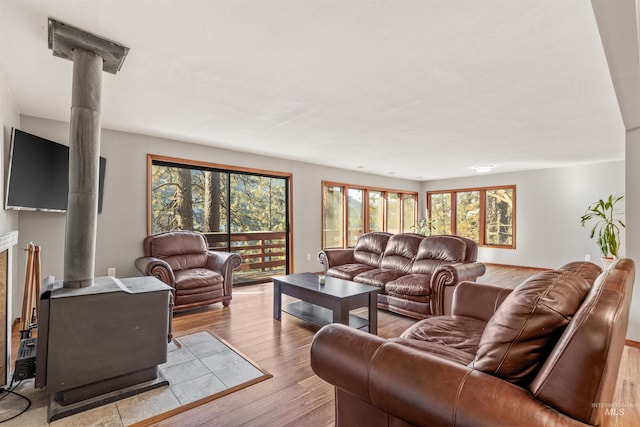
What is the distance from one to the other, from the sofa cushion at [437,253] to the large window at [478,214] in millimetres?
4643

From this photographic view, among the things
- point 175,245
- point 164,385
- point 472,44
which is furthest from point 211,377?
point 472,44

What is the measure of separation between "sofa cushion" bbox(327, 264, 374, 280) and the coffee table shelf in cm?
77

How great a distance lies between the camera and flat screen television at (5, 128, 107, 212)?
2.79 m

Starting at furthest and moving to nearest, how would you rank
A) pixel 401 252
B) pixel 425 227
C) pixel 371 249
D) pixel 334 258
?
pixel 425 227 → pixel 371 249 → pixel 334 258 → pixel 401 252

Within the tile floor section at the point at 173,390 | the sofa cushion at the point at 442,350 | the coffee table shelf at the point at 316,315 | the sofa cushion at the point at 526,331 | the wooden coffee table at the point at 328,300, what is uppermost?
the sofa cushion at the point at 526,331

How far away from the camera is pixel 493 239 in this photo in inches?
320

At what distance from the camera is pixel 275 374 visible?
239 centimetres

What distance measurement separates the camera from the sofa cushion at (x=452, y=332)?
1.83 meters

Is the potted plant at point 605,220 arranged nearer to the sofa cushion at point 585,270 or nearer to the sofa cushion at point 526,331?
the sofa cushion at point 585,270

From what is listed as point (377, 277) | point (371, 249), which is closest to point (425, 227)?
point (371, 249)

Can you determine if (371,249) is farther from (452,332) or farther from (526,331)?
(526,331)

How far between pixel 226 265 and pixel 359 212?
4.36 meters

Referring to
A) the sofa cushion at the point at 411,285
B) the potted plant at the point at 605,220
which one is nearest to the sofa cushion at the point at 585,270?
the sofa cushion at the point at 411,285

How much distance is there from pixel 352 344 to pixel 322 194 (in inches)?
217
